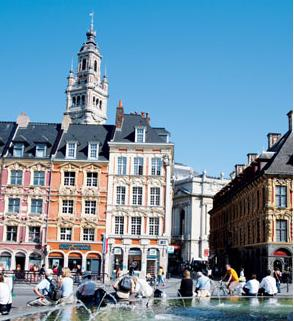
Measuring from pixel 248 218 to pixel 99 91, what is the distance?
97454 millimetres

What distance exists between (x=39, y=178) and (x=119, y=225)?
28.7 ft

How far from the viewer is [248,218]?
52.3 metres

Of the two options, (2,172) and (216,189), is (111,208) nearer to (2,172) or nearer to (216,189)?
(2,172)

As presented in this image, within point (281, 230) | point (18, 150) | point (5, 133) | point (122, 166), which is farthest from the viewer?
point (5, 133)

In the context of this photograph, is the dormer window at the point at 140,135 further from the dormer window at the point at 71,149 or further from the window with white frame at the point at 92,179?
the dormer window at the point at 71,149

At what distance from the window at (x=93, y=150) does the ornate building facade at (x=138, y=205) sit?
54.5 inches

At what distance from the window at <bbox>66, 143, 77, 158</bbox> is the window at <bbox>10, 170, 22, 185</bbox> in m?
4.85

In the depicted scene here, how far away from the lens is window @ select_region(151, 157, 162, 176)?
164ft

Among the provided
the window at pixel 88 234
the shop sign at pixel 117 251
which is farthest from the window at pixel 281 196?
the window at pixel 88 234

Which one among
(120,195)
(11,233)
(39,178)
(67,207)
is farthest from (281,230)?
(11,233)

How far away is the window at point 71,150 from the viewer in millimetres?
50625

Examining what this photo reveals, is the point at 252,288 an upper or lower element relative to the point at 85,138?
lower

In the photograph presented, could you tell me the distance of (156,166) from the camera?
5003cm

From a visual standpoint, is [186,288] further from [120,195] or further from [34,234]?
[34,234]
